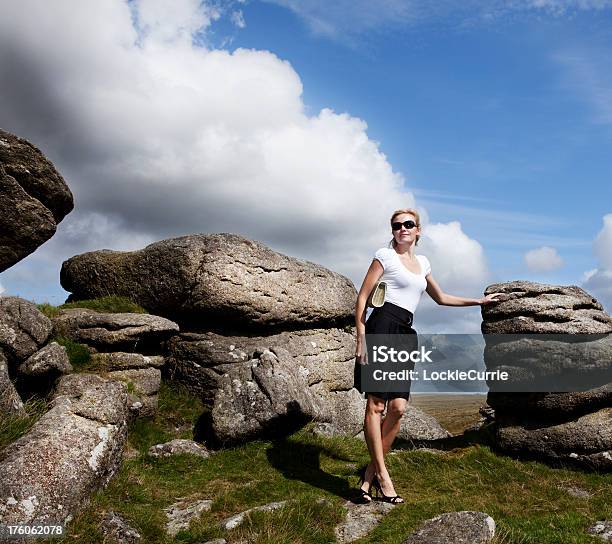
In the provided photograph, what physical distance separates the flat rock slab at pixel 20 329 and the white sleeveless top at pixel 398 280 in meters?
9.60

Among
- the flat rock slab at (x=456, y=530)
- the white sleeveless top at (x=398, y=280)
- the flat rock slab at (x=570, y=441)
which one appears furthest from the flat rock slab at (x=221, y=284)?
the flat rock slab at (x=456, y=530)

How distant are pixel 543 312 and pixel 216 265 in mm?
9590

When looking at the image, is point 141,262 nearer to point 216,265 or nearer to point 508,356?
point 216,265

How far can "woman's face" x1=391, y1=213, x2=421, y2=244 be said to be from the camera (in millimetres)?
11438

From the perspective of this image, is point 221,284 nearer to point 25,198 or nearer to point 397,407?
point 25,198

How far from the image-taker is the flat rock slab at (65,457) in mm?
10000

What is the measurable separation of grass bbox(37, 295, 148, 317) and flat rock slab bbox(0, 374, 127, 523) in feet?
22.9

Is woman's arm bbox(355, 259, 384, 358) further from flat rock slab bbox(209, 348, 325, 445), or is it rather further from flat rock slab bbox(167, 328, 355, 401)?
flat rock slab bbox(167, 328, 355, 401)

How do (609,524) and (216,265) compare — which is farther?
(216,265)

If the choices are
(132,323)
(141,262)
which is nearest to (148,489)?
(132,323)

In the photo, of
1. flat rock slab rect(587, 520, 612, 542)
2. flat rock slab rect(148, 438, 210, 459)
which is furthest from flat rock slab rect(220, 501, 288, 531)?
flat rock slab rect(587, 520, 612, 542)

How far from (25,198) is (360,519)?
9908 millimetres

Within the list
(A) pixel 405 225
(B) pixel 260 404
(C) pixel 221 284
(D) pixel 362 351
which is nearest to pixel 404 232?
(A) pixel 405 225

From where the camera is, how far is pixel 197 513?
11156 mm
